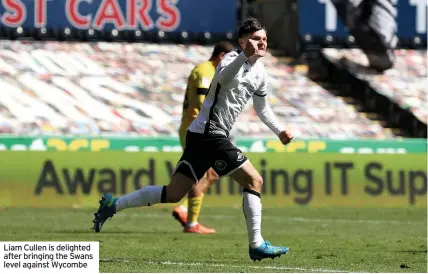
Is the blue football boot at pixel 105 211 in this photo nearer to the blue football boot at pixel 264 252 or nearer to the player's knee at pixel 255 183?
the player's knee at pixel 255 183

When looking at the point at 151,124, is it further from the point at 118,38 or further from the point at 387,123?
the point at 387,123

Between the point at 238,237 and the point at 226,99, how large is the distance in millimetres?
3730

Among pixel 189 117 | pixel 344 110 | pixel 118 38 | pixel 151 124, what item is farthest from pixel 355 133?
pixel 189 117

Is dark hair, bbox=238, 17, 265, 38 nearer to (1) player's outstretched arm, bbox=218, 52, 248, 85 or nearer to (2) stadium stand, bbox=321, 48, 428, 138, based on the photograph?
(1) player's outstretched arm, bbox=218, 52, 248, 85

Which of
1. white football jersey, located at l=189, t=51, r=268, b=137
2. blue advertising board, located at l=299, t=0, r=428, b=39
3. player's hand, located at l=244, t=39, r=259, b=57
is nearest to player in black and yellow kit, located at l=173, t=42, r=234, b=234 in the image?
white football jersey, located at l=189, t=51, r=268, b=137

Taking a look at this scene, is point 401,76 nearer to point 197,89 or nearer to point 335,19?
point 335,19

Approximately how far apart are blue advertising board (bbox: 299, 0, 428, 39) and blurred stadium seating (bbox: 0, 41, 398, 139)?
127cm

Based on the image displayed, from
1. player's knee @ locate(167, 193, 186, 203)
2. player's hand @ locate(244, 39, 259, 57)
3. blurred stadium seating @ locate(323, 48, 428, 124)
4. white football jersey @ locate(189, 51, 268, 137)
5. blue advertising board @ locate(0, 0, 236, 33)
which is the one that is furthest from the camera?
blurred stadium seating @ locate(323, 48, 428, 124)

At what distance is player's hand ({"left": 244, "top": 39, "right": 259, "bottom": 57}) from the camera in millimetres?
9867

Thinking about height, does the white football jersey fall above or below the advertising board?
above

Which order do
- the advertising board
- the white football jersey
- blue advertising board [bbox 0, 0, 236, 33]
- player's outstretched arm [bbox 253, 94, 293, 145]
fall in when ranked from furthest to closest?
blue advertising board [bbox 0, 0, 236, 33] → the advertising board → player's outstretched arm [bbox 253, 94, 293, 145] → the white football jersey

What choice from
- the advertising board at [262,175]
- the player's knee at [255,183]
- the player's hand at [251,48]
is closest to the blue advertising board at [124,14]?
the advertising board at [262,175]

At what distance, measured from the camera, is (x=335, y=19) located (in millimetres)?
29594

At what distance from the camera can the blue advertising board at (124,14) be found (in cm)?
2731
